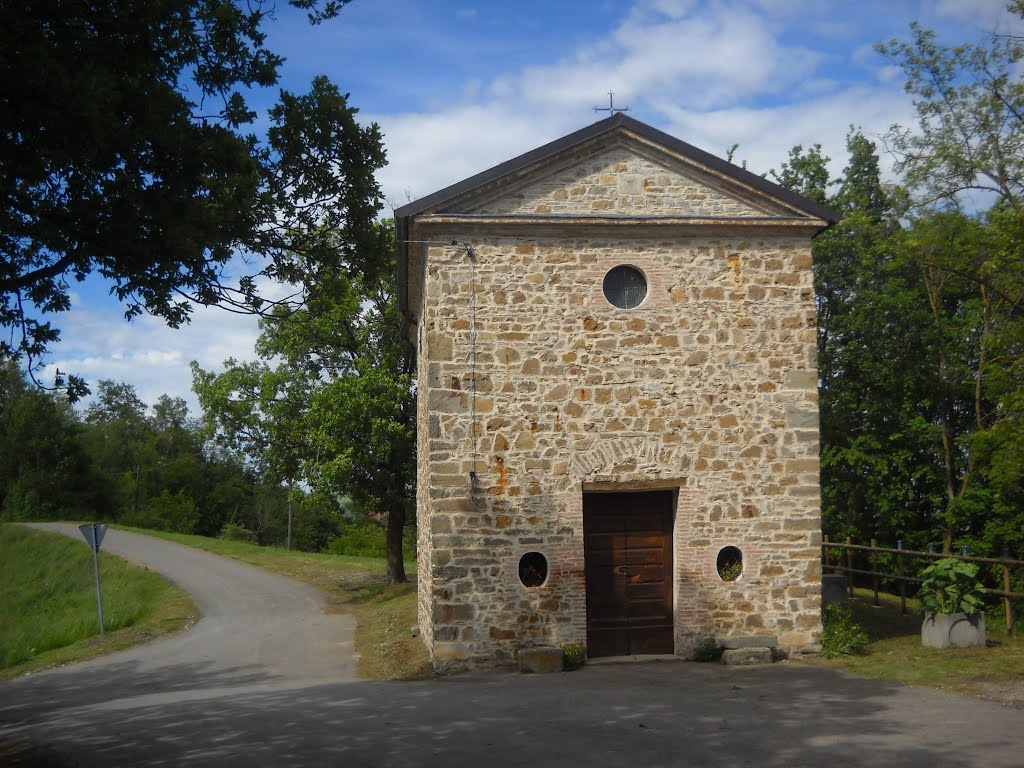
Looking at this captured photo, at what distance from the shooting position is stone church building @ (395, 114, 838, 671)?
11641 mm

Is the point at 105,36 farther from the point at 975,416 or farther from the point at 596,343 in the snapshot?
the point at 975,416

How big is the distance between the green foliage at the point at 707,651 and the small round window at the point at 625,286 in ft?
15.5

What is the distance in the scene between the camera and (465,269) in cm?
1196

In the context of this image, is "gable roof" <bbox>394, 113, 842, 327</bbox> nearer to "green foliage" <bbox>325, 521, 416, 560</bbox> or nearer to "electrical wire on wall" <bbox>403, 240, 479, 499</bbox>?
"electrical wire on wall" <bbox>403, 240, 479, 499</bbox>

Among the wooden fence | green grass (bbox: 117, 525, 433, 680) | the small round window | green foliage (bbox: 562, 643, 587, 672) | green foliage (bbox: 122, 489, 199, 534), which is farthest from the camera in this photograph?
green foliage (bbox: 122, 489, 199, 534)

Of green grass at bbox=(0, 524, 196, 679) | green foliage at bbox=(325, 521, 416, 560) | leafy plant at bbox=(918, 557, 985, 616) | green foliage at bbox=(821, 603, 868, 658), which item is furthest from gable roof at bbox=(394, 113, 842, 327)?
A: green foliage at bbox=(325, 521, 416, 560)

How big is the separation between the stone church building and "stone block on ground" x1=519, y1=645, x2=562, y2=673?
0.98 ft

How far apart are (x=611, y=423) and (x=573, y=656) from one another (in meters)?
3.12

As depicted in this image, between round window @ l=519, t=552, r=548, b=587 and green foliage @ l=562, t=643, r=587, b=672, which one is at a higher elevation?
round window @ l=519, t=552, r=548, b=587

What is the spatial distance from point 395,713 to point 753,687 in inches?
162

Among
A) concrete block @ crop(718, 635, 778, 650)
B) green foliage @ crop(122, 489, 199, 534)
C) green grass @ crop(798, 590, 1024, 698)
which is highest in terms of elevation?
concrete block @ crop(718, 635, 778, 650)

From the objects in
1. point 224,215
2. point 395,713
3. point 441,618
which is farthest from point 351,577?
point 224,215

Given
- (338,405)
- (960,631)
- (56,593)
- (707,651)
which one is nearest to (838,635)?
(960,631)

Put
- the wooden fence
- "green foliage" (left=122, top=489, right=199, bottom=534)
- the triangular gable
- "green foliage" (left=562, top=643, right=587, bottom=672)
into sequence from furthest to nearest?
1. "green foliage" (left=122, top=489, right=199, bottom=534)
2. the wooden fence
3. the triangular gable
4. "green foliage" (left=562, top=643, right=587, bottom=672)
